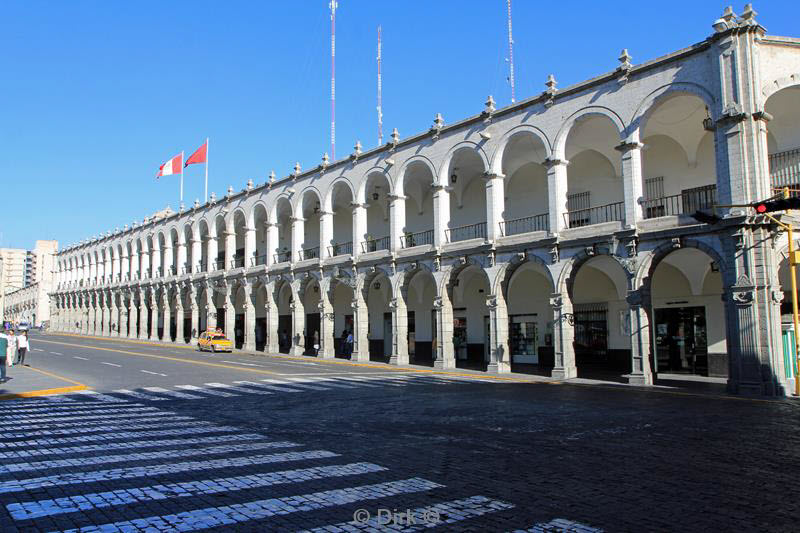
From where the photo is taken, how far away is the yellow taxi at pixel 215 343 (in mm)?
41188

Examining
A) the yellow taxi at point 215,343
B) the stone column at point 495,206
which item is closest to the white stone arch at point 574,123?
the stone column at point 495,206

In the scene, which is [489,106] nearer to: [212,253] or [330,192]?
[330,192]

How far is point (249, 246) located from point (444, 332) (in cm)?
2019

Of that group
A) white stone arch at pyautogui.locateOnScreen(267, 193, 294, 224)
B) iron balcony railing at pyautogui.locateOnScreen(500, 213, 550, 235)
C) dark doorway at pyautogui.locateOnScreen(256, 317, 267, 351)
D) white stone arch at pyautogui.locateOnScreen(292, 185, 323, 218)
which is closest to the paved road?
iron balcony railing at pyautogui.locateOnScreen(500, 213, 550, 235)

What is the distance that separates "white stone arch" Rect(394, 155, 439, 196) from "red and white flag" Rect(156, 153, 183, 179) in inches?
1016

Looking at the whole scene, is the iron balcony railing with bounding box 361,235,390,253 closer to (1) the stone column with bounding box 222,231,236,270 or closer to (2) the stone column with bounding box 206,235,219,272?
(1) the stone column with bounding box 222,231,236,270

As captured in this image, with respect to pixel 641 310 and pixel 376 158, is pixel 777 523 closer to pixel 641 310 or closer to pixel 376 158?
pixel 641 310

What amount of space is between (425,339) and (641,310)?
1610cm

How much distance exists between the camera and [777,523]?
593 cm

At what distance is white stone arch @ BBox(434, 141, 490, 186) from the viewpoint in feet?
90.0

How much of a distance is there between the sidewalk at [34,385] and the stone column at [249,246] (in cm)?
2137

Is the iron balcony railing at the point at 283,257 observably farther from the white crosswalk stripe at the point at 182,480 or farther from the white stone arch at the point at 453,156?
the white crosswalk stripe at the point at 182,480

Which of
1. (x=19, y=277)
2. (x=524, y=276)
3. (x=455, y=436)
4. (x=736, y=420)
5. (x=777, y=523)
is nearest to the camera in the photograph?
(x=777, y=523)

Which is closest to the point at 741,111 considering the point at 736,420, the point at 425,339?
the point at 736,420
